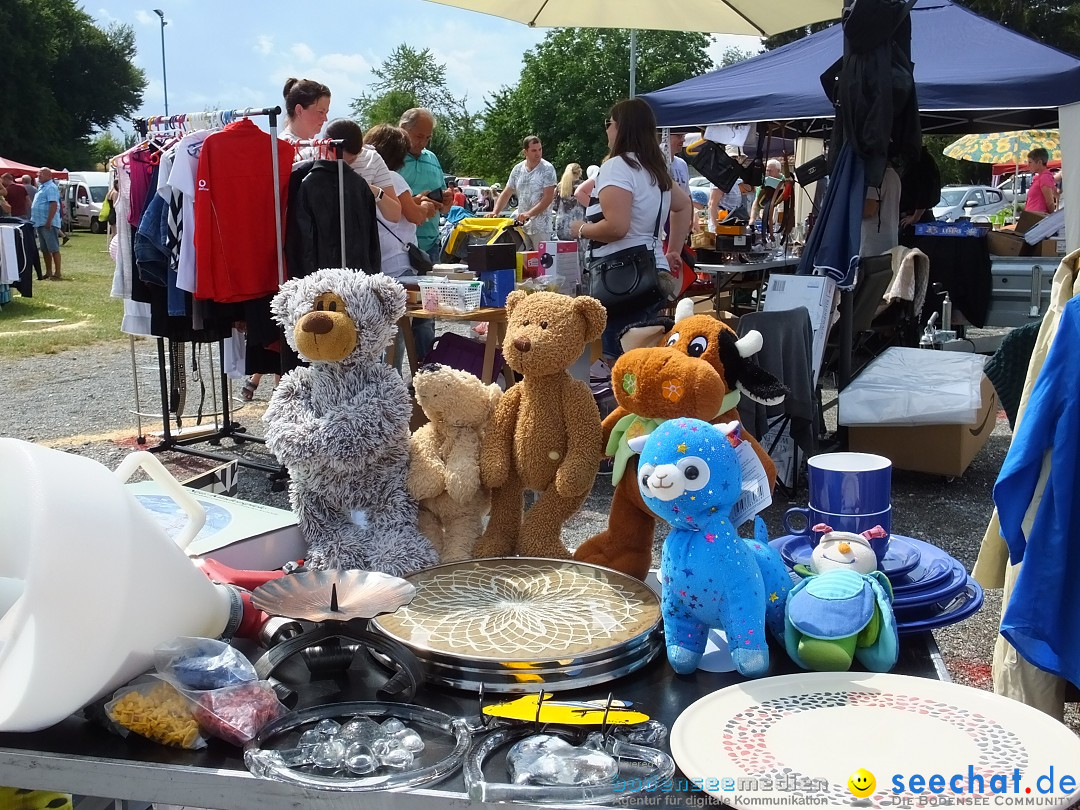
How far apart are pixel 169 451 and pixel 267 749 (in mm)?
4293

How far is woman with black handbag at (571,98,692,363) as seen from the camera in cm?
438

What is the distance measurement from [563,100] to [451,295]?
2616 centimetres

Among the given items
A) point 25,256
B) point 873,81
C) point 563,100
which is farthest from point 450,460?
point 563,100

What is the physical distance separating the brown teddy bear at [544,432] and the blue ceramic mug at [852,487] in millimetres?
543

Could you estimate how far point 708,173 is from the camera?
8.43 metres

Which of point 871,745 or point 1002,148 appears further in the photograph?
point 1002,148

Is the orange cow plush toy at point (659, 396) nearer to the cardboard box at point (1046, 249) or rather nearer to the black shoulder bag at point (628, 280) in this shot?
the black shoulder bag at point (628, 280)

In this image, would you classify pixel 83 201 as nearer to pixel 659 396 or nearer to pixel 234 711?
pixel 659 396

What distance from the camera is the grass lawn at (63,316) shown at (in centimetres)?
953

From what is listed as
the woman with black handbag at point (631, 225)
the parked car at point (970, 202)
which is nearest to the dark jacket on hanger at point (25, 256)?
the woman with black handbag at point (631, 225)

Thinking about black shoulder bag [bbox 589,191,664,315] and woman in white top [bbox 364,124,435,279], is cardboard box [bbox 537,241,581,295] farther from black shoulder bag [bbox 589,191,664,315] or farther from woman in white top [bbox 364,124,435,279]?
woman in white top [bbox 364,124,435,279]

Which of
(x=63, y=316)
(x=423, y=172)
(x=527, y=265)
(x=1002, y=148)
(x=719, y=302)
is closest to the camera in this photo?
(x=527, y=265)

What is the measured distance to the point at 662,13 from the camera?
502cm

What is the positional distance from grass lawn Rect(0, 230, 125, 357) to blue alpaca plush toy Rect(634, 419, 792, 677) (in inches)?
355
